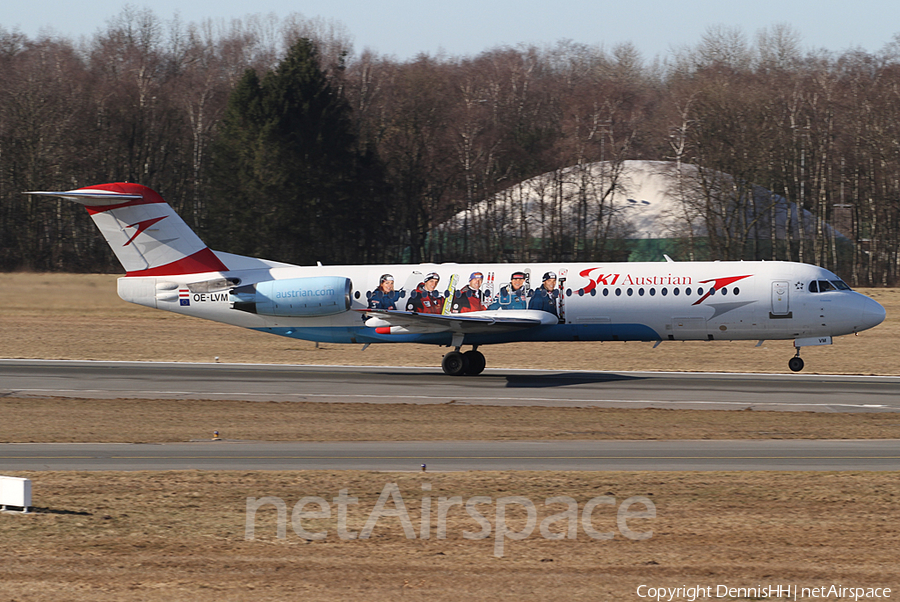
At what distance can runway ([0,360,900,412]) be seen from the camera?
92.0 feet

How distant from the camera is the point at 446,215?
267 feet

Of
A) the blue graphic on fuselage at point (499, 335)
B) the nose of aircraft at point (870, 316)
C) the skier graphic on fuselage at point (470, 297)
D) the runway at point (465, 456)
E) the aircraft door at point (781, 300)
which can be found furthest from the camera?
the skier graphic on fuselage at point (470, 297)

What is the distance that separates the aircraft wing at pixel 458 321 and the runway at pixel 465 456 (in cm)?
1235

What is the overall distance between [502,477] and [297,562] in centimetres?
580

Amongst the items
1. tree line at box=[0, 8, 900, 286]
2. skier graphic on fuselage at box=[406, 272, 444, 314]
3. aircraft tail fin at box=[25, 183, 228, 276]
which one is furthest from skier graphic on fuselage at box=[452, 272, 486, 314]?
tree line at box=[0, 8, 900, 286]

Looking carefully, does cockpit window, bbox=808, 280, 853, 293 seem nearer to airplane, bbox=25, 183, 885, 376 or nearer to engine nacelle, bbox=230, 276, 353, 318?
airplane, bbox=25, 183, 885, 376

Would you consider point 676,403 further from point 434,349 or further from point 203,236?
point 203,236

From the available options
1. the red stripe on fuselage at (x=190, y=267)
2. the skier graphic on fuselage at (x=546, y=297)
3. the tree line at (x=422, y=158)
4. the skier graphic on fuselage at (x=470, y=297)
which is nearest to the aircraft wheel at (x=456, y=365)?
the skier graphic on fuselage at (x=470, y=297)

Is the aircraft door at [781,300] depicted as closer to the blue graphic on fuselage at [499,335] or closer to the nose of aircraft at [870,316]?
the nose of aircraft at [870,316]

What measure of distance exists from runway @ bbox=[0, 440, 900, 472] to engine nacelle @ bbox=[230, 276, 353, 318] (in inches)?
551

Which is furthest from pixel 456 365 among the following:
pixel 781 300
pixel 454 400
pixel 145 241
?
pixel 145 241

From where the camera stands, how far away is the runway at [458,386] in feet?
92.0

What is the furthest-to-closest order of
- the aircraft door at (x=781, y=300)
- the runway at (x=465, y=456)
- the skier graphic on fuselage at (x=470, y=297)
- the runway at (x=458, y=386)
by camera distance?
the skier graphic on fuselage at (x=470, y=297) → the aircraft door at (x=781, y=300) → the runway at (x=458, y=386) → the runway at (x=465, y=456)

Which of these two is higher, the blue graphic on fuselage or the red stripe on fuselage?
the red stripe on fuselage
